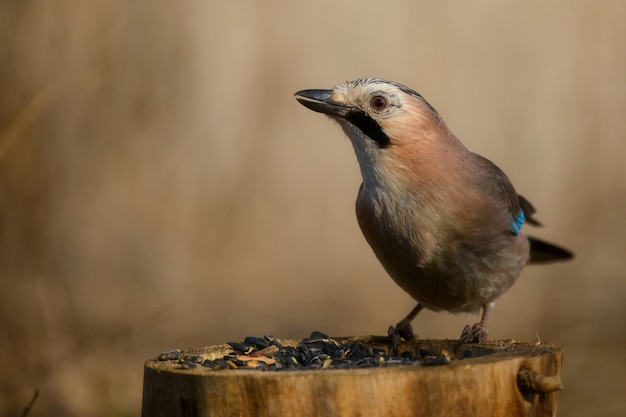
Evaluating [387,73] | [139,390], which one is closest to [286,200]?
[387,73]

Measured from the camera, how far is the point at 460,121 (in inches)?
342

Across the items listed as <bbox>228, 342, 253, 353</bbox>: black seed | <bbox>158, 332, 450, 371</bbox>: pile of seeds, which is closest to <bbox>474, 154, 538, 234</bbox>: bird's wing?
<bbox>158, 332, 450, 371</bbox>: pile of seeds

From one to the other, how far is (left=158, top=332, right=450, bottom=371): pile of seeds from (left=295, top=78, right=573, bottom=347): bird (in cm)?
50

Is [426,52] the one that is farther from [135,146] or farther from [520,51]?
[135,146]

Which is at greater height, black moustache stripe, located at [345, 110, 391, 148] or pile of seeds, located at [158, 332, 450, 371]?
black moustache stripe, located at [345, 110, 391, 148]

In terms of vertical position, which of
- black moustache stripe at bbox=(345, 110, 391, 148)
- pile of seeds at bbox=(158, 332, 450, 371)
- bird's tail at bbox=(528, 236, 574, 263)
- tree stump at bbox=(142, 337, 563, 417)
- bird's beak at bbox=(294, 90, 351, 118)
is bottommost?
tree stump at bbox=(142, 337, 563, 417)

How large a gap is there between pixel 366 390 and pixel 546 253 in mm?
3427

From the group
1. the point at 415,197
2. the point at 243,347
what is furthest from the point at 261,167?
the point at 243,347

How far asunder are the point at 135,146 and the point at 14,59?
126cm

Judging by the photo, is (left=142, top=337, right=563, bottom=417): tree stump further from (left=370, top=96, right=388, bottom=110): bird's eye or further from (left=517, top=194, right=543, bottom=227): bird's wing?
(left=517, top=194, right=543, bottom=227): bird's wing

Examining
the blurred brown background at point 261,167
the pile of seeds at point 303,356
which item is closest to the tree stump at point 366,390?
the pile of seeds at point 303,356

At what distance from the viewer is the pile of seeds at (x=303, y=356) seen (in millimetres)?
3432

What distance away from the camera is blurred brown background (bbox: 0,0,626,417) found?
679cm

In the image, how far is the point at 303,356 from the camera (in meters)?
3.71
